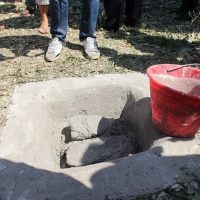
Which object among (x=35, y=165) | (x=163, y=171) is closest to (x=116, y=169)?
(x=163, y=171)

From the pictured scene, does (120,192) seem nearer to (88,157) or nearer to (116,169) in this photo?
(116,169)

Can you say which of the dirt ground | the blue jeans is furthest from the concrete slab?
the blue jeans

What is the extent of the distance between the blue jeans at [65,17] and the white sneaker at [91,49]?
0.07m

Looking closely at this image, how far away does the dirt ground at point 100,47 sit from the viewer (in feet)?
10.1

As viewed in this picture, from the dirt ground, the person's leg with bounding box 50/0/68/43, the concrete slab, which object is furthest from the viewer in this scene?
the person's leg with bounding box 50/0/68/43

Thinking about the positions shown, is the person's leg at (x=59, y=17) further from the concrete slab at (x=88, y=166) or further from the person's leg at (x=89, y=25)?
the concrete slab at (x=88, y=166)

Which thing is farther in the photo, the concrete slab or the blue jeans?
the blue jeans

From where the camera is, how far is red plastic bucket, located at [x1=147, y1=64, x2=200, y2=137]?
188cm

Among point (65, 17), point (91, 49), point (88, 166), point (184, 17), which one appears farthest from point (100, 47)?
point (88, 166)

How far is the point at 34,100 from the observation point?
8.21 ft

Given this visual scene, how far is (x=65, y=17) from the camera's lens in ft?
11.0

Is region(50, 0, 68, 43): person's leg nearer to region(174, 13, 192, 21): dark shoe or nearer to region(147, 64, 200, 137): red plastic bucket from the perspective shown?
region(147, 64, 200, 137): red plastic bucket

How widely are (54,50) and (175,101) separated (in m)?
1.83

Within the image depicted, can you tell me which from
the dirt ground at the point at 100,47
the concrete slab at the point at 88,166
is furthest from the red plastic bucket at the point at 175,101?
the dirt ground at the point at 100,47
